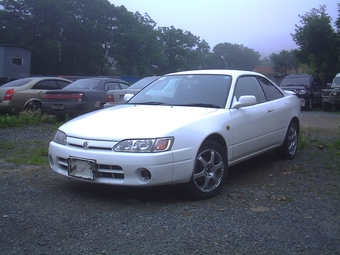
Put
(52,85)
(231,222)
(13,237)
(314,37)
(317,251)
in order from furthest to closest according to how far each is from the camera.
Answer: (314,37), (52,85), (231,222), (13,237), (317,251)

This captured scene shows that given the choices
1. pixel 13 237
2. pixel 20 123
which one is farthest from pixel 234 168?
pixel 20 123

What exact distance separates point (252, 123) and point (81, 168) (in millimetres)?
2368

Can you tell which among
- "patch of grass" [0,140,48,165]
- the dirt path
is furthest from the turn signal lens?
the dirt path

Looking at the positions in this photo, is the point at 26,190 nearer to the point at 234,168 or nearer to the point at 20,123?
the point at 234,168

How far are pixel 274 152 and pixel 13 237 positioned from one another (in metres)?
4.72

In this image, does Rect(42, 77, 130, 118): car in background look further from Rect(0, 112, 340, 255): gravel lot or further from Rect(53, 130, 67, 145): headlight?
Rect(53, 130, 67, 145): headlight

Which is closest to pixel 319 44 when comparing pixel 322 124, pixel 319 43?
pixel 319 43

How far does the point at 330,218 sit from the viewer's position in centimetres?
426

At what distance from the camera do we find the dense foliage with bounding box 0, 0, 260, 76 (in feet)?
140

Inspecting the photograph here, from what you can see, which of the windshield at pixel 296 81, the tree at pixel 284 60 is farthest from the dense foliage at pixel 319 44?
the windshield at pixel 296 81

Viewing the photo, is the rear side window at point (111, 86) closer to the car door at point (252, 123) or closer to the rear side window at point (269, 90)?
the rear side window at point (269, 90)

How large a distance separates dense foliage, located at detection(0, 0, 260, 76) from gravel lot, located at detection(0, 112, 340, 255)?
34319 millimetres

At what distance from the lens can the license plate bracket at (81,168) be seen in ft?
15.0

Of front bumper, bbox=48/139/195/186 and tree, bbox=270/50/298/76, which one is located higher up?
tree, bbox=270/50/298/76
